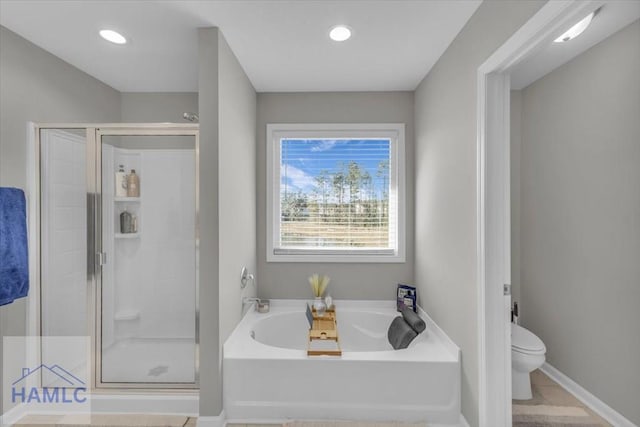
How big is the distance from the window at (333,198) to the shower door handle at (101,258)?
4.14ft

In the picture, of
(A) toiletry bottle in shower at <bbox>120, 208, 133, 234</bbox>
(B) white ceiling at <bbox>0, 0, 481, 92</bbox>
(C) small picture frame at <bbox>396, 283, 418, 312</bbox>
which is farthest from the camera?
(C) small picture frame at <bbox>396, 283, 418, 312</bbox>

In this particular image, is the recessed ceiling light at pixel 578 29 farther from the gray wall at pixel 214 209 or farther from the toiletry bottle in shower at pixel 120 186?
the toiletry bottle in shower at pixel 120 186

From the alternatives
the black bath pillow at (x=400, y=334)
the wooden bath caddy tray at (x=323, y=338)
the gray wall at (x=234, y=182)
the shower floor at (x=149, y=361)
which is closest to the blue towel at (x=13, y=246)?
the shower floor at (x=149, y=361)

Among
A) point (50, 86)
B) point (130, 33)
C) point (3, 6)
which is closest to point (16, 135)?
point (50, 86)

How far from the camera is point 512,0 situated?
4.47 ft

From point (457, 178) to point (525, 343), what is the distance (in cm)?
126

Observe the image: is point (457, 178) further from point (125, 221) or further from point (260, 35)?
point (125, 221)

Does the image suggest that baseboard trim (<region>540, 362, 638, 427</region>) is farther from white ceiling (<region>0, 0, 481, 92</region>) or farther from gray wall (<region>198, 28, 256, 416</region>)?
white ceiling (<region>0, 0, 481, 92</region>)

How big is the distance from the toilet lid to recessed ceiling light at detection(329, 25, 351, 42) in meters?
2.31

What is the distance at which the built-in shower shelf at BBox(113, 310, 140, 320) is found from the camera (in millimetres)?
2119

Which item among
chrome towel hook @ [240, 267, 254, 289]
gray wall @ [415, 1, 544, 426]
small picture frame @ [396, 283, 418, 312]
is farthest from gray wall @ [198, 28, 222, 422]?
small picture frame @ [396, 283, 418, 312]

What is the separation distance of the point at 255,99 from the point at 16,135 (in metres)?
1.67

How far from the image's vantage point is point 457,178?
74.9 inches

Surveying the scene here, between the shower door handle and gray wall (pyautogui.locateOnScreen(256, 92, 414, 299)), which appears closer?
the shower door handle
